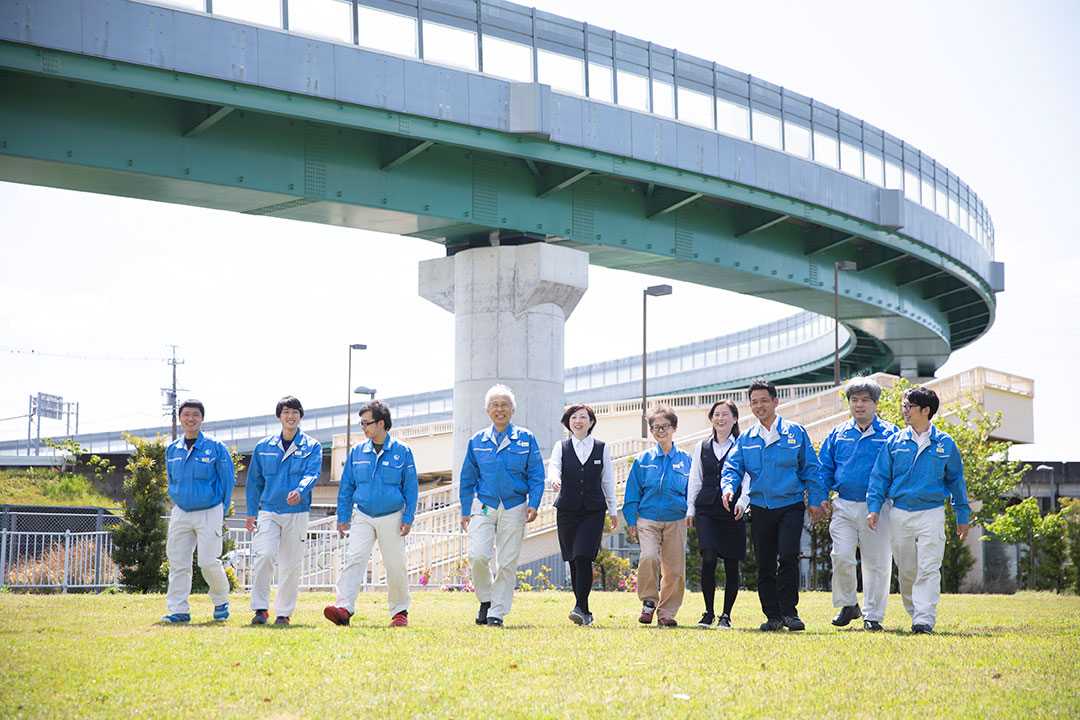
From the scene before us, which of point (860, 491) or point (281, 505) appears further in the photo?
point (281, 505)

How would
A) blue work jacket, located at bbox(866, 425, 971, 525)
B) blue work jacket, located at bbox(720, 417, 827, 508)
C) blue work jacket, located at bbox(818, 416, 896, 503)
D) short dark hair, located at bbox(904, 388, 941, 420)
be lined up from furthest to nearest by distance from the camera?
blue work jacket, located at bbox(818, 416, 896, 503) → blue work jacket, located at bbox(720, 417, 827, 508) → short dark hair, located at bbox(904, 388, 941, 420) → blue work jacket, located at bbox(866, 425, 971, 525)

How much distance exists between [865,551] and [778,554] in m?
0.82

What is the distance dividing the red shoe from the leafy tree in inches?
264

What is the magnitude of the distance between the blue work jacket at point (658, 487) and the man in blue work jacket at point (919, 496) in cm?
172

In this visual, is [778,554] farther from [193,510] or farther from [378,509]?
[193,510]

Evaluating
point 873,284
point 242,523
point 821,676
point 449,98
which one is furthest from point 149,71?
point 873,284

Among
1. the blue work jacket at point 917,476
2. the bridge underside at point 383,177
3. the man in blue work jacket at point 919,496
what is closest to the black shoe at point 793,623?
the man in blue work jacket at point 919,496

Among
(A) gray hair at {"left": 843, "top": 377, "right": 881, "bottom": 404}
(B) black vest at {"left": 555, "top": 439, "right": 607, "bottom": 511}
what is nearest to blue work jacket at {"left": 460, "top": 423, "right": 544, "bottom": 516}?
(B) black vest at {"left": 555, "top": 439, "right": 607, "bottom": 511}

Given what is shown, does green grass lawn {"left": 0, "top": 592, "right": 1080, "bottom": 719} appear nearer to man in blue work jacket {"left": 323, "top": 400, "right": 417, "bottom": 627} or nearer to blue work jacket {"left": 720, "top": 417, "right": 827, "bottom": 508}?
man in blue work jacket {"left": 323, "top": 400, "right": 417, "bottom": 627}

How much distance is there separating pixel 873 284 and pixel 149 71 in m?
23.0

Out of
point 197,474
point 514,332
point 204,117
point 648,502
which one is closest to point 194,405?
point 197,474

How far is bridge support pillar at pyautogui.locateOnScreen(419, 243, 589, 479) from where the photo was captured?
24.3 meters

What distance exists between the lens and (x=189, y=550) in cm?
980

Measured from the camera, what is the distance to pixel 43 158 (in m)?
18.2
